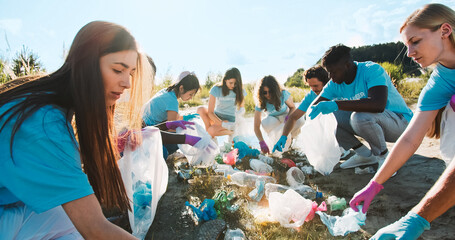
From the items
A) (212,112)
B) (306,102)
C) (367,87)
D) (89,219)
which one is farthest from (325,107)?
(212,112)

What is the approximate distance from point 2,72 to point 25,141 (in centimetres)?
389

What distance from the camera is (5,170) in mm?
879

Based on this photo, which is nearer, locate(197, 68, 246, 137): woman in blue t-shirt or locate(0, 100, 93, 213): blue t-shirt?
locate(0, 100, 93, 213): blue t-shirt

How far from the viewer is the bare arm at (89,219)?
89cm

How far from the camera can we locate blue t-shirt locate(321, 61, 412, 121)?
7.65ft

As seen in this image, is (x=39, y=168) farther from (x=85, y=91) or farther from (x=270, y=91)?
(x=270, y=91)

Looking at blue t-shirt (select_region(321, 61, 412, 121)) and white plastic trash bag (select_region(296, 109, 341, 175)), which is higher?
blue t-shirt (select_region(321, 61, 412, 121))

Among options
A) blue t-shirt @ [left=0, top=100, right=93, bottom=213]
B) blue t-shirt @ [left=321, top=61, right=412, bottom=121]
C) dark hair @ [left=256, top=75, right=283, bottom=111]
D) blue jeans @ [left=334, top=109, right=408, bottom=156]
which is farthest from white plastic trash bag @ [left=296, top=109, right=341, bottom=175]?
blue t-shirt @ [left=0, top=100, right=93, bottom=213]

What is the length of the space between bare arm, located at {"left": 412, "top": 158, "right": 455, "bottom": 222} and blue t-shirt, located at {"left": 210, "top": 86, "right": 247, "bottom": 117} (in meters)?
3.31

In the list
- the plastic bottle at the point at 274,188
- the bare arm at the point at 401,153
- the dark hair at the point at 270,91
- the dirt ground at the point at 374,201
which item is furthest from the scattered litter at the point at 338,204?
the dark hair at the point at 270,91

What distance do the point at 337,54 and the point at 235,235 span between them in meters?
1.80

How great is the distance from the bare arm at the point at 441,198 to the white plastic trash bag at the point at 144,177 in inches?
58.8

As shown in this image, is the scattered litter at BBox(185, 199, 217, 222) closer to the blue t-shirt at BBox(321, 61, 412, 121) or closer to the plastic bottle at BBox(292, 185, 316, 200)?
the plastic bottle at BBox(292, 185, 316, 200)

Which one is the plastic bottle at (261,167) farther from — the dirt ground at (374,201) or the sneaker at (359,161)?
the sneaker at (359,161)
